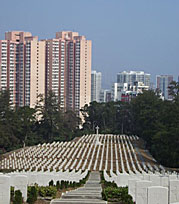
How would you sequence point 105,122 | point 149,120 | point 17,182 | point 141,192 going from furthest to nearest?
point 105,122
point 149,120
point 17,182
point 141,192

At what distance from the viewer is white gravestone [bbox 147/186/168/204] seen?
40.3ft

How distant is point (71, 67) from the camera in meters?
95.2

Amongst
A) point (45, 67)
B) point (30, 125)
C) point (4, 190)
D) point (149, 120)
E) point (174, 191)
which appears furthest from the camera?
point (45, 67)

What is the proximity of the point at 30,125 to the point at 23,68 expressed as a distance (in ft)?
69.3

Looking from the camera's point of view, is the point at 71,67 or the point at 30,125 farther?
the point at 71,67

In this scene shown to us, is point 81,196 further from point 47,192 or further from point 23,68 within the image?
Result: point 23,68

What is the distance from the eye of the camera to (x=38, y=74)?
8694cm

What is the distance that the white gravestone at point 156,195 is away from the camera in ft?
40.3

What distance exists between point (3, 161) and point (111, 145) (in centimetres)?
1456

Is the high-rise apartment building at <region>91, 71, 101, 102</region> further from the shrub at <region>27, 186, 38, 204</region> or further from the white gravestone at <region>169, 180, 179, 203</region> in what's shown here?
the white gravestone at <region>169, 180, 179, 203</region>

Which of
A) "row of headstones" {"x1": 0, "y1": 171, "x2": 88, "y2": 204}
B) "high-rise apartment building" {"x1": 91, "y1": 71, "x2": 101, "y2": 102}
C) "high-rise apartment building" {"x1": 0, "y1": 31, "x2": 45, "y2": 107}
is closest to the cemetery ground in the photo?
"row of headstones" {"x1": 0, "y1": 171, "x2": 88, "y2": 204}

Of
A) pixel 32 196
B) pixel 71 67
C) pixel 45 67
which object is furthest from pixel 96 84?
pixel 32 196

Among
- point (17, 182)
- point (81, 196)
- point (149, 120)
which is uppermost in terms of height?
point (149, 120)

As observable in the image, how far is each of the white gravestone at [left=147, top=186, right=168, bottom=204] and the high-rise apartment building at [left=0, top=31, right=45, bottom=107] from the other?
2920 inches
